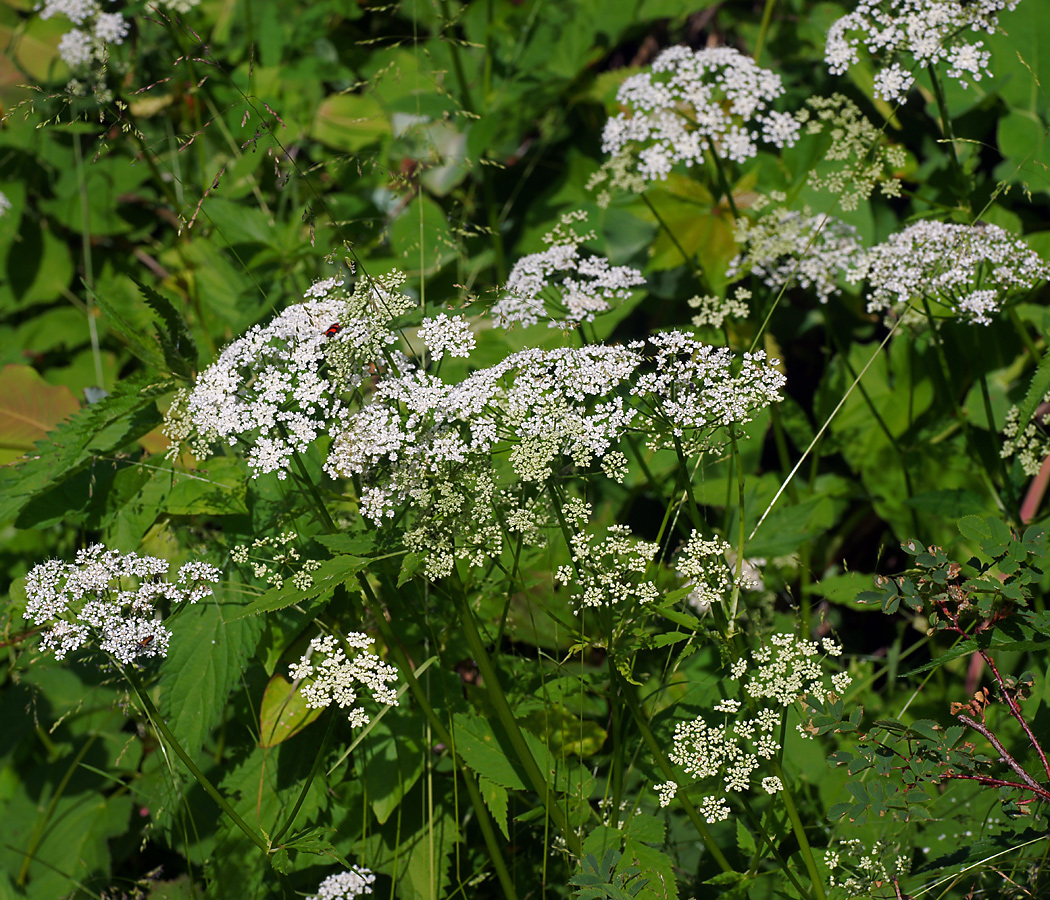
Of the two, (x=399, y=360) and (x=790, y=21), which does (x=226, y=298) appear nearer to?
(x=399, y=360)

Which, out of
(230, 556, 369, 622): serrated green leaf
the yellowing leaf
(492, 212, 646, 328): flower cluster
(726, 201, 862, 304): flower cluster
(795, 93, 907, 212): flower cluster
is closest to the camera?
(230, 556, 369, 622): serrated green leaf

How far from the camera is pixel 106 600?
1970 millimetres

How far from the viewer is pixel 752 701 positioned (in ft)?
6.39

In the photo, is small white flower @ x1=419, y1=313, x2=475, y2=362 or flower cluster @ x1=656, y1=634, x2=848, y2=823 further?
small white flower @ x1=419, y1=313, x2=475, y2=362

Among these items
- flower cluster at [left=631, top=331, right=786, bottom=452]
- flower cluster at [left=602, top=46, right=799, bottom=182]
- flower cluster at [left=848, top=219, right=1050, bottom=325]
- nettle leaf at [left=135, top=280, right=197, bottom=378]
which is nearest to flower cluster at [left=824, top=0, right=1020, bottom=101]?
flower cluster at [left=602, top=46, right=799, bottom=182]

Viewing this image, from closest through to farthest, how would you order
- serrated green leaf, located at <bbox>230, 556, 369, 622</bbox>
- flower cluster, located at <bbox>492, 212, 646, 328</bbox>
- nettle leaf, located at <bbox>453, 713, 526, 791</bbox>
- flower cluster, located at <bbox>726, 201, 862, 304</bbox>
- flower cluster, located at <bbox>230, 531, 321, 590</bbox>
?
serrated green leaf, located at <bbox>230, 556, 369, 622</bbox> → flower cluster, located at <bbox>230, 531, 321, 590</bbox> → nettle leaf, located at <bbox>453, 713, 526, 791</bbox> → flower cluster, located at <bbox>492, 212, 646, 328</bbox> → flower cluster, located at <bbox>726, 201, 862, 304</bbox>

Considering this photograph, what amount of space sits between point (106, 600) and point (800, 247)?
2451 mm

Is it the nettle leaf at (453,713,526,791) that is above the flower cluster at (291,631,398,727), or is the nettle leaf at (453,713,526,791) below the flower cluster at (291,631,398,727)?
below

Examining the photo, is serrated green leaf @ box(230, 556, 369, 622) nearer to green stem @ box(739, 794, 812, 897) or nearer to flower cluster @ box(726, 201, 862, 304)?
green stem @ box(739, 794, 812, 897)

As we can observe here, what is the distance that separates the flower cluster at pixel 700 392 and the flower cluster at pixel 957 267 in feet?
2.68

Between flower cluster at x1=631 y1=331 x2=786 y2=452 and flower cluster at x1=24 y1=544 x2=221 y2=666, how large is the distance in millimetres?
1116

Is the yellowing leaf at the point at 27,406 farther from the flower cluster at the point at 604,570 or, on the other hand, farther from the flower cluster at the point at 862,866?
the flower cluster at the point at 862,866

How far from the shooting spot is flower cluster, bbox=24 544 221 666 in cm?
183

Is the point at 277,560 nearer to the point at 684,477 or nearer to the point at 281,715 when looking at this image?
the point at 281,715
